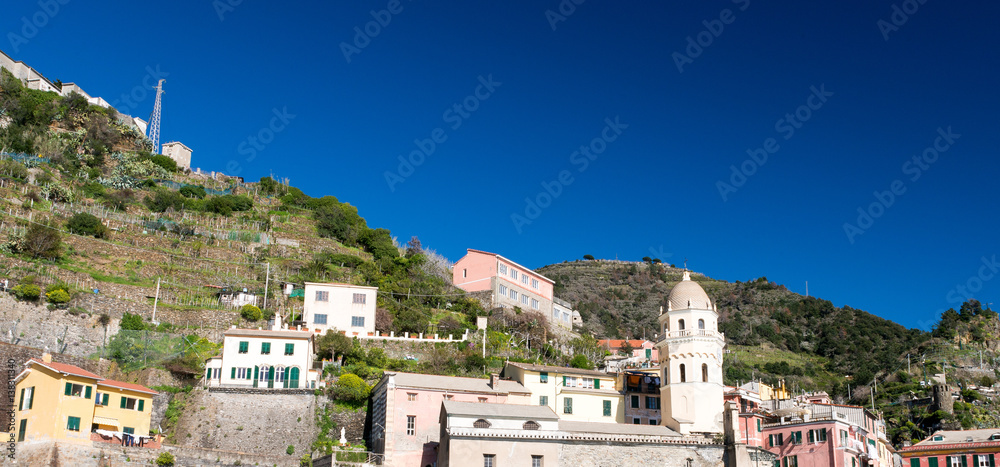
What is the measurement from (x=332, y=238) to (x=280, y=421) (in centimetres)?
3572

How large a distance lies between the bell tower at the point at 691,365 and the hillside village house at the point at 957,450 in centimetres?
1782

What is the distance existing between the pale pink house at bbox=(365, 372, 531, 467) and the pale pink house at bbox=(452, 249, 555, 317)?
26468 mm

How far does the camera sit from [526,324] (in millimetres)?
74625

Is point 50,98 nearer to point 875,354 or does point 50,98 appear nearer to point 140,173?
point 140,173

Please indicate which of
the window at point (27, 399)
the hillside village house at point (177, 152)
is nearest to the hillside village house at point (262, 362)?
the window at point (27, 399)

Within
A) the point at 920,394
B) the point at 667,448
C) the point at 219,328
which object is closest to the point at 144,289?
the point at 219,328

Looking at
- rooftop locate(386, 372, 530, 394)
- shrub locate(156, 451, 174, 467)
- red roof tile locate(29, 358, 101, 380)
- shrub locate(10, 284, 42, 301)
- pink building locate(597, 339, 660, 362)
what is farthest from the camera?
pink building locate(597, 339, 660, 362)

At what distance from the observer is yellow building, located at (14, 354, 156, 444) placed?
136 ft

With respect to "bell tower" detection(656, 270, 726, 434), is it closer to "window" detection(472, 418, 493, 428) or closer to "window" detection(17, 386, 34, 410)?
"window" detection(472, 418, 493, 428)

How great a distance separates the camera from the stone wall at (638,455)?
4556 centimetres

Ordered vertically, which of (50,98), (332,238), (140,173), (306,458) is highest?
(50,98)

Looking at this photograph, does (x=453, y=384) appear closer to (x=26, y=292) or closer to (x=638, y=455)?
(x=638, y=455)

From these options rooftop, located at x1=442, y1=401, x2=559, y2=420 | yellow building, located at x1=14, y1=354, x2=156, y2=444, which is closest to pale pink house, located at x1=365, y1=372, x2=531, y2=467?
rooftop, located at x1=442, y1=401, x2=559, y2=420

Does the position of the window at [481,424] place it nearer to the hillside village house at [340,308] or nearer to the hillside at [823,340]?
the hillside village house at [340,308]
